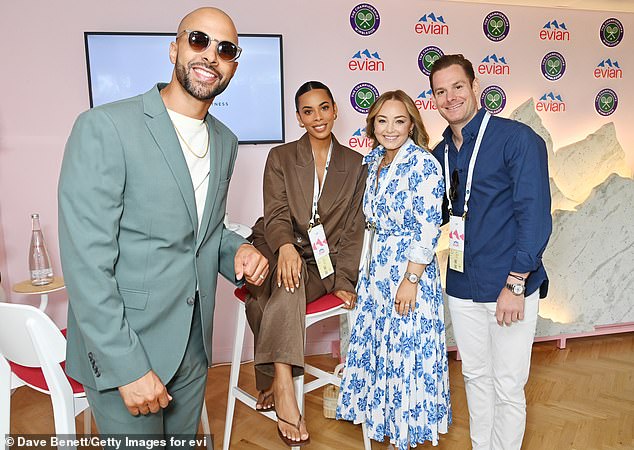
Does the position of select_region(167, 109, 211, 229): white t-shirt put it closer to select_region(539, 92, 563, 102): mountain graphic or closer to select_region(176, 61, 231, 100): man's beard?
select_region(176, 61, 231, 100): man's beard

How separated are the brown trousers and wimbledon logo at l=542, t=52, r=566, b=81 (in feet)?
8.98

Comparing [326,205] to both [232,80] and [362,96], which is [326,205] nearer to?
[232,80]

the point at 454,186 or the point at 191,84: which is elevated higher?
the point at 191,84

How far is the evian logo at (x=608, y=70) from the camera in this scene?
408 cm

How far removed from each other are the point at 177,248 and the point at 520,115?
3199 mm

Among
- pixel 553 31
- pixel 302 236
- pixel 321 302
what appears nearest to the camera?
pixel 321 302

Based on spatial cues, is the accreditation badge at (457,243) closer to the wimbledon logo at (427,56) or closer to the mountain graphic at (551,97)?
the wimbledon logo at (427,56)

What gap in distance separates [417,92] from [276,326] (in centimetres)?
223

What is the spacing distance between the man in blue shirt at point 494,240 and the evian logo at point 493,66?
1.89 m

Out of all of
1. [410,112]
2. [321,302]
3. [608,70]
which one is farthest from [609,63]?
[321,302]

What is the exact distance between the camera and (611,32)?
4070mm

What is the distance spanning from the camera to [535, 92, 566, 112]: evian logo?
398 centimetres

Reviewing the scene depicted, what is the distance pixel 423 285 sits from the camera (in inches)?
87.6

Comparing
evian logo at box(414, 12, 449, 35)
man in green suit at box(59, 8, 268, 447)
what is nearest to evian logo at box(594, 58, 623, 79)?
evian logo at box(414, 12, 449, 35)
